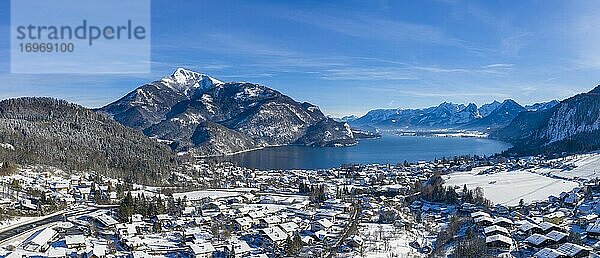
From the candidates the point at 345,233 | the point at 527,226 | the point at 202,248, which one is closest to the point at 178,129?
the point at 345,233

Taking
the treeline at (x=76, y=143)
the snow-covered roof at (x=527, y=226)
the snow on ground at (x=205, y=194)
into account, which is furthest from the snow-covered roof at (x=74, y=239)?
the snow-covered roof at (x=527, y=226)

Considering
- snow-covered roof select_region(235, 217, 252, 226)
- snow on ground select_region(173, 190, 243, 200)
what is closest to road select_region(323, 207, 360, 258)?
snow-covered roof select_region(235, 217, 252, 226)

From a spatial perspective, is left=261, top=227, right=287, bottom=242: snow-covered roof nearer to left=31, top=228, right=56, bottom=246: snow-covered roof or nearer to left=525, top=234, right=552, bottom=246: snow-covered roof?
left=31, top=228, right=56, bottom=246: snow-covered roof

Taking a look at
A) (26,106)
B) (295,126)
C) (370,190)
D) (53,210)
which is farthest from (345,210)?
(295,126)

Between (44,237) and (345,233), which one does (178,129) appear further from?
(345,233)

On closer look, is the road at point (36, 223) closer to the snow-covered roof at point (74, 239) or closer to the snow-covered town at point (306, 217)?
the snow-covered town at point (306, 217)
